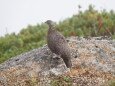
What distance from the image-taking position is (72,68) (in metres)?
10.8

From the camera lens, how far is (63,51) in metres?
11.0

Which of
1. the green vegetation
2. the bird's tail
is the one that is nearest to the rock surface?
the bird's tail

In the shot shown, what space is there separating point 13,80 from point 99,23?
34.3 ft

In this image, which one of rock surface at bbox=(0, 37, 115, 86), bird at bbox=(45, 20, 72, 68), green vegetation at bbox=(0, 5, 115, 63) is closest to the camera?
rock surface at bbox=(0, 37, 115, 86)

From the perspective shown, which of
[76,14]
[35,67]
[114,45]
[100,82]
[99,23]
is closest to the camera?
[100,82]

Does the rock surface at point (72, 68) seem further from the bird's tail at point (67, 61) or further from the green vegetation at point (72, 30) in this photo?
the green vegetation at point (72, 30)

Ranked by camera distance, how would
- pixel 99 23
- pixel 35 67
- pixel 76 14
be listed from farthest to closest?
pixel 76 14
pixel 99 23
pixel 35 67

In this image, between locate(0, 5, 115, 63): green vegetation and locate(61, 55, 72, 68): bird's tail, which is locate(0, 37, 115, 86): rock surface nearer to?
locate(61, 55, 72, 68): bird's tail

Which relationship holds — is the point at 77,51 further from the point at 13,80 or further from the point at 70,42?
the point at 13,80

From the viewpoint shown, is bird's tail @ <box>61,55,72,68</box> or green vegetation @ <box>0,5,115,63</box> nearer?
bird's tail @ <box>61,55,72,68</box>

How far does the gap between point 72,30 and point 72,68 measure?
9915 mm

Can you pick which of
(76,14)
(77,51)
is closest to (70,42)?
(77,51)

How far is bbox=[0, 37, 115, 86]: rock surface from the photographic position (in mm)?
10383

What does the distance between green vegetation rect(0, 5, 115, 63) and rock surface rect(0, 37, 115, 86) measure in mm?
7026
